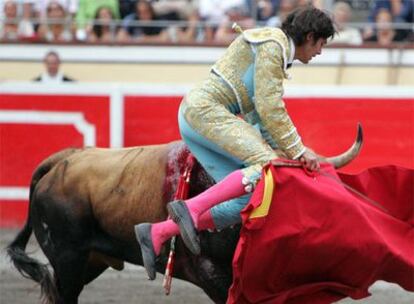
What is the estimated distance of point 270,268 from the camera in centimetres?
474

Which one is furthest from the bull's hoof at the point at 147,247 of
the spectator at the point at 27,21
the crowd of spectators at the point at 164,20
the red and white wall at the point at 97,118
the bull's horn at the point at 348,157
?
the spectator at the point at 27,21

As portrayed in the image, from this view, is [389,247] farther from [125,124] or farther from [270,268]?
[125,124]

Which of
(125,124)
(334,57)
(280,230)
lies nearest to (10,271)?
(125,124)

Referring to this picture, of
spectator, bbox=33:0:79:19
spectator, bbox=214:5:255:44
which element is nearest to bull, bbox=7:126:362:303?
spectator, bbox=214:5:255:44

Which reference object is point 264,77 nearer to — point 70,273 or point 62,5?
point 70,273

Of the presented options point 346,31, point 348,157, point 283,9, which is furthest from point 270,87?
point 346,31

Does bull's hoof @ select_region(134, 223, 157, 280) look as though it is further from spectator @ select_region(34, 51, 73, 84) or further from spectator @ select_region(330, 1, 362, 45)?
spectator @ select_region(330, 1, 362, 45)

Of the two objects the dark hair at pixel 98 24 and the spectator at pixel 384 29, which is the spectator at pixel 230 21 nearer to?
the dark hair at pixel 98 24

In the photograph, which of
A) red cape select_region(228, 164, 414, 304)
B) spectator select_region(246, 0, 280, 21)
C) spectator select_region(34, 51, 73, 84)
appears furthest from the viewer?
spectator select_region(246, 0, 280, 21)

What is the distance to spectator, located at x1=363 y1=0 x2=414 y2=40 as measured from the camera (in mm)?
10578

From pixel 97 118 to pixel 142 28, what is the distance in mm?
2330

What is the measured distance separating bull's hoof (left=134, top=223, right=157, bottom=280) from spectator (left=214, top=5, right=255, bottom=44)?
5.94 metres

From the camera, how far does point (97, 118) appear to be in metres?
8.84

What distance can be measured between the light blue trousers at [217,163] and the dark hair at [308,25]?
0.61m
